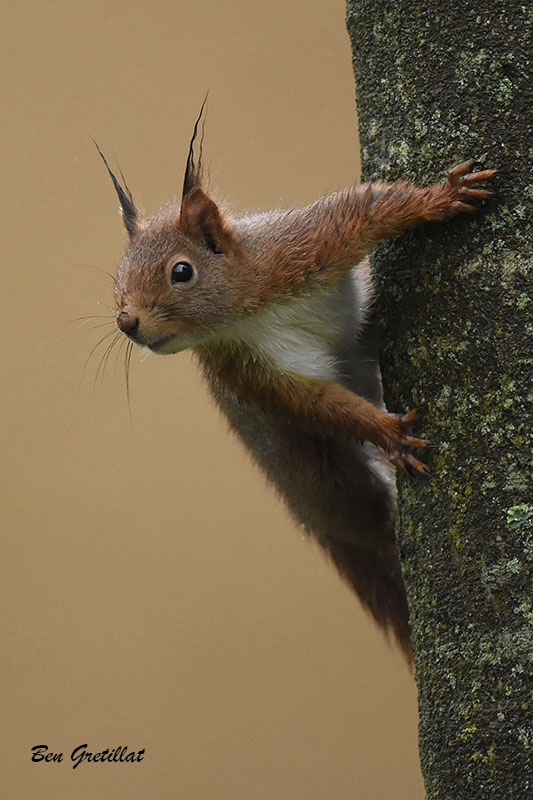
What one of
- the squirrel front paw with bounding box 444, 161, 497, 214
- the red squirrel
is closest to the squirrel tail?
the red squirrel

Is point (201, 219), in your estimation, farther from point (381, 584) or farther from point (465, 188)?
point (381, 584)

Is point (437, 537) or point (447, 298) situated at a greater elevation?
point (447, 298)

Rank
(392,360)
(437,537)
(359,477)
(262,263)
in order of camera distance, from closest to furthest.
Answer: (437,537)
(392,360)
(262,263)
(359,477)

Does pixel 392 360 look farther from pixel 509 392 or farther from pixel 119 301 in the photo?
pixel 119 301

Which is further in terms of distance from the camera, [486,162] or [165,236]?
[165,236]

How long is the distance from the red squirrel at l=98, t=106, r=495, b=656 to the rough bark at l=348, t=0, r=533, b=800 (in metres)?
0.21

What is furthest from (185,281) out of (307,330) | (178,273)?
(307,330)

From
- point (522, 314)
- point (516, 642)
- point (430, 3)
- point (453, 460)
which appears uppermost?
point (430, 3)

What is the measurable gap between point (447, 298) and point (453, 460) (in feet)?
0.78

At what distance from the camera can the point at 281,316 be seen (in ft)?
6.57

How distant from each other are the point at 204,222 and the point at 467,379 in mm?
839

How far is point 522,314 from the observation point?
4.42ft

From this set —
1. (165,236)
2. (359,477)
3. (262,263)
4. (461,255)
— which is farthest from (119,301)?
(461,255)

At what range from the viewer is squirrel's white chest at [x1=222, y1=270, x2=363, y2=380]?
1.99 metres
